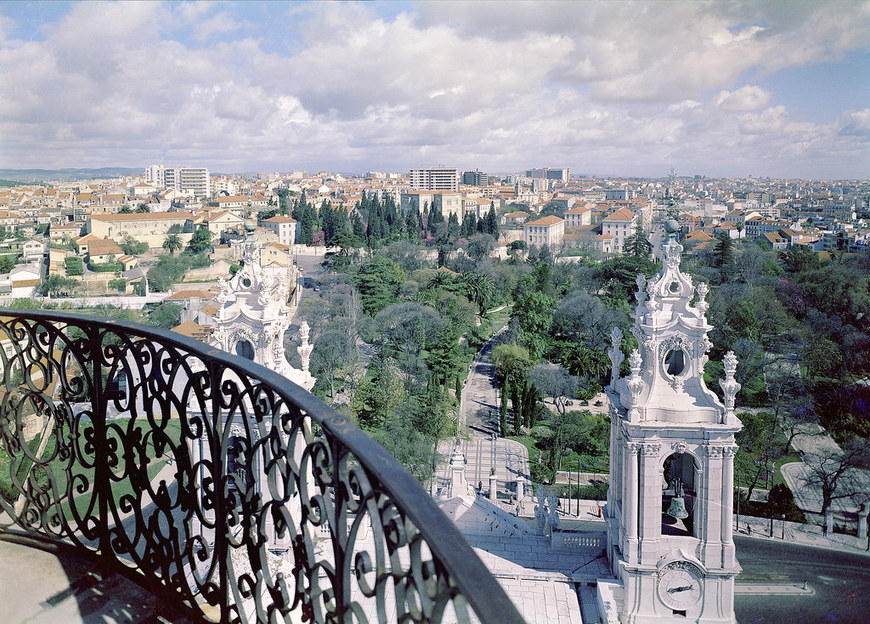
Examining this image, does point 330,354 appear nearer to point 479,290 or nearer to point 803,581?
point 479,290

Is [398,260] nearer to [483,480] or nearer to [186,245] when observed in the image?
[186,245]

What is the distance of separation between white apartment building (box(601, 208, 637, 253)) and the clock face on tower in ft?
108

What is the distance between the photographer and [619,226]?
127 feet

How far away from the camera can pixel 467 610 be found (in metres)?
0.69

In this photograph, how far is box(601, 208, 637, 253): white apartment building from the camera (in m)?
37.8

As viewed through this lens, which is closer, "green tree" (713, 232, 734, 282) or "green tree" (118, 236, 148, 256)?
"green tree" (713, 232, 734, 282)

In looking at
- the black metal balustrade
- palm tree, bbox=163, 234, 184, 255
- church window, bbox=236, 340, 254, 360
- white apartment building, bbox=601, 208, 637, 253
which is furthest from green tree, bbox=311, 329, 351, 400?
white apartment building, bbox=601, 208, 637, 253

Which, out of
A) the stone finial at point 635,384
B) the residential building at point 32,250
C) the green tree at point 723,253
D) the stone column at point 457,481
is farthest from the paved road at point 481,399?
the residential building at point 32,250

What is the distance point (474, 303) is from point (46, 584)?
22768 mm

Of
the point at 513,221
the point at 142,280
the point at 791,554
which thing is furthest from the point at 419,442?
the point at 513,221

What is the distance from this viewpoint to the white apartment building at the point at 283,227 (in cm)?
3847

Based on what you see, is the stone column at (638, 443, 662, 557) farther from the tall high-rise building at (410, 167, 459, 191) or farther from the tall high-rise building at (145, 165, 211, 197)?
the tall high-rise building at (410, 167, 459, 191)

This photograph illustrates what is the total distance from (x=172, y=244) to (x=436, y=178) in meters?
45.1

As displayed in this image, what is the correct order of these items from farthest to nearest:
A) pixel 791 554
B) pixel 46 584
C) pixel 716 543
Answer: pixel 791 554
pixel 716 543
pixel 46 584
